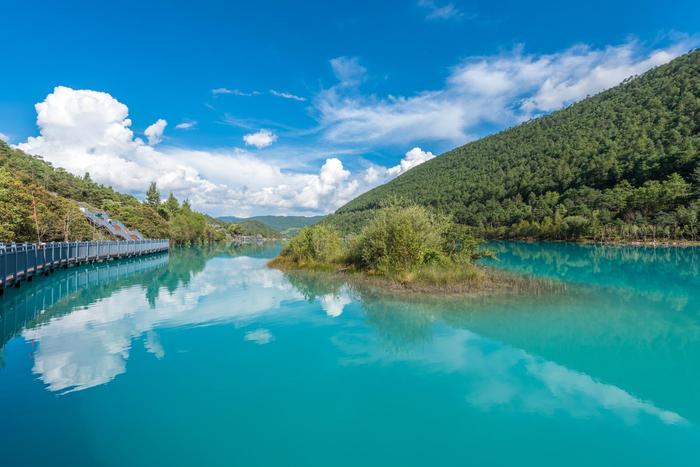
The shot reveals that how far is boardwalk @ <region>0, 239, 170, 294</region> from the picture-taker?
17.3 meters

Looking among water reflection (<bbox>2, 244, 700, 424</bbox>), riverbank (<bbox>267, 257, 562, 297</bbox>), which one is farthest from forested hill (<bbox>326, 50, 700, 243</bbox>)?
water reflection (<bbox>2, 244, 700, 424</bbox>)

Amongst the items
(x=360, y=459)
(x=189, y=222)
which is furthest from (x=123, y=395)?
(x=189, y=222)

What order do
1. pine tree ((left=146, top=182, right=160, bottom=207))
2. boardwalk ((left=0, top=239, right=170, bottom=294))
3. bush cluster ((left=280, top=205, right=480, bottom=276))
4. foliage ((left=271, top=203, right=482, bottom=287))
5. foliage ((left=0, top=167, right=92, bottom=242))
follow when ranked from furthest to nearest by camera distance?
1. pine tree ((left=146, top=182, right=160, bottom=207))
2. foliage ((left=0, top=167, right=92, bottom=242))
3. bush cluster ((left=280, top=205, right=480, bottom=276))
4. foliage ((left=271, top=203, right=482, bottom=287))
5. boardwalk ((left=0, top=239, right=170, bottom=294))

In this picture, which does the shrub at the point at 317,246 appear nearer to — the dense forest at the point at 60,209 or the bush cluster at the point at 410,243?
the bush cluster at the point at 410,243

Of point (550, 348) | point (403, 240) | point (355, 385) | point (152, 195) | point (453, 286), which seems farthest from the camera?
point (152, 195)

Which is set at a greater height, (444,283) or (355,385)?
(444,283)

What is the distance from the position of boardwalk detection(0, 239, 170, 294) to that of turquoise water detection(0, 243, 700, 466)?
5167mm

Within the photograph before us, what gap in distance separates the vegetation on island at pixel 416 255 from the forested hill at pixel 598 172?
64.3 meters

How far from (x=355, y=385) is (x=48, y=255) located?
85.3 ft

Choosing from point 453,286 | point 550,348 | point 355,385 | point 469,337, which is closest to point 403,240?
point 453,286

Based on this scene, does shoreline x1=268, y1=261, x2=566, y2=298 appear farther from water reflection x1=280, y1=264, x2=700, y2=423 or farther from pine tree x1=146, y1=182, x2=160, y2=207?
pine tree x1=146, y1=182, x2=160, y2=207

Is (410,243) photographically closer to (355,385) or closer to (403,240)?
(403,240)

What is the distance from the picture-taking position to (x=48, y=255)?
80.0ft

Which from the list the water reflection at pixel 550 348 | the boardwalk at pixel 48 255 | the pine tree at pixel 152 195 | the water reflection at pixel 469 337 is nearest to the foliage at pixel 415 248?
the water reflection at pixel 469 337
